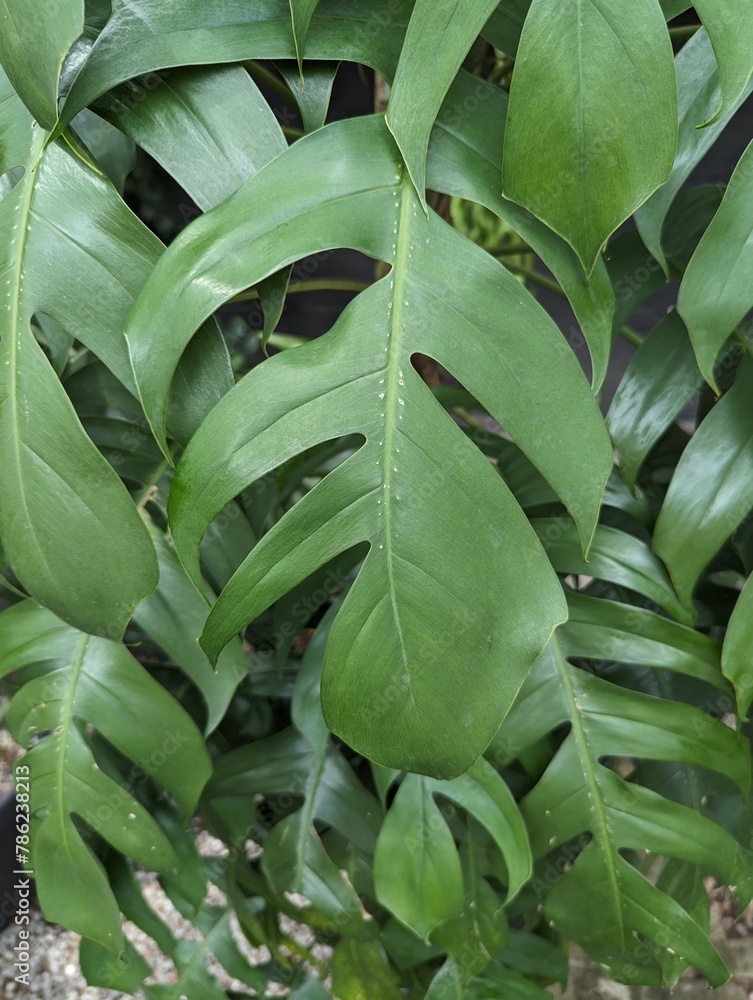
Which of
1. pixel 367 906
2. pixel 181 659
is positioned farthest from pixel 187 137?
pixel 367 906

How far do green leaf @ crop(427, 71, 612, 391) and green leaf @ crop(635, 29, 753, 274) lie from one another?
0.06m

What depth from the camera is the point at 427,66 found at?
1.58 feet

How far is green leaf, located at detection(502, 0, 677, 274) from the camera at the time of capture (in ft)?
1.49

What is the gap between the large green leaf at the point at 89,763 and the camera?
2.30 ft

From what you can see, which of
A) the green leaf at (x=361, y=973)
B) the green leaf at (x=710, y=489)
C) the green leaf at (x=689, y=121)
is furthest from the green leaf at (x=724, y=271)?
the green leaf at (x=361, y=973)

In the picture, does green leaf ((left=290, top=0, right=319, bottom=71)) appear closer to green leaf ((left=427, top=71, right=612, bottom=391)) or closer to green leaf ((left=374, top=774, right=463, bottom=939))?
green leaf ((left=427, top=71, right=612, bottom=391))

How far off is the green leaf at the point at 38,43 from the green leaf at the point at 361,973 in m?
0.92

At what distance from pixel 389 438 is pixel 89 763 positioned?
0.46 metres

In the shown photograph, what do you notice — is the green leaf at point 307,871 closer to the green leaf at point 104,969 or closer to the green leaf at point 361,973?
the green leaf at point 361,973

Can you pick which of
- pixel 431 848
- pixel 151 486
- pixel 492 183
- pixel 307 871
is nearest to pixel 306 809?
pixel 307 871

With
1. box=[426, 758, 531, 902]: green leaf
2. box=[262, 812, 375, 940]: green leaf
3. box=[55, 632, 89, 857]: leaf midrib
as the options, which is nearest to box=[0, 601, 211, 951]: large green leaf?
box=[55, 632, 89, 857]: leaf midrib

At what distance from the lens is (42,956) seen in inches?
51.1

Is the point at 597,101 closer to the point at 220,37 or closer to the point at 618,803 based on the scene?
the point at 220,37

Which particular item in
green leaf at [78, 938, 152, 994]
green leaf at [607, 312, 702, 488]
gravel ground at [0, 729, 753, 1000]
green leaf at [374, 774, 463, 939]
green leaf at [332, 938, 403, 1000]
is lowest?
gravel ground at [0, 729, 753, 1000]
